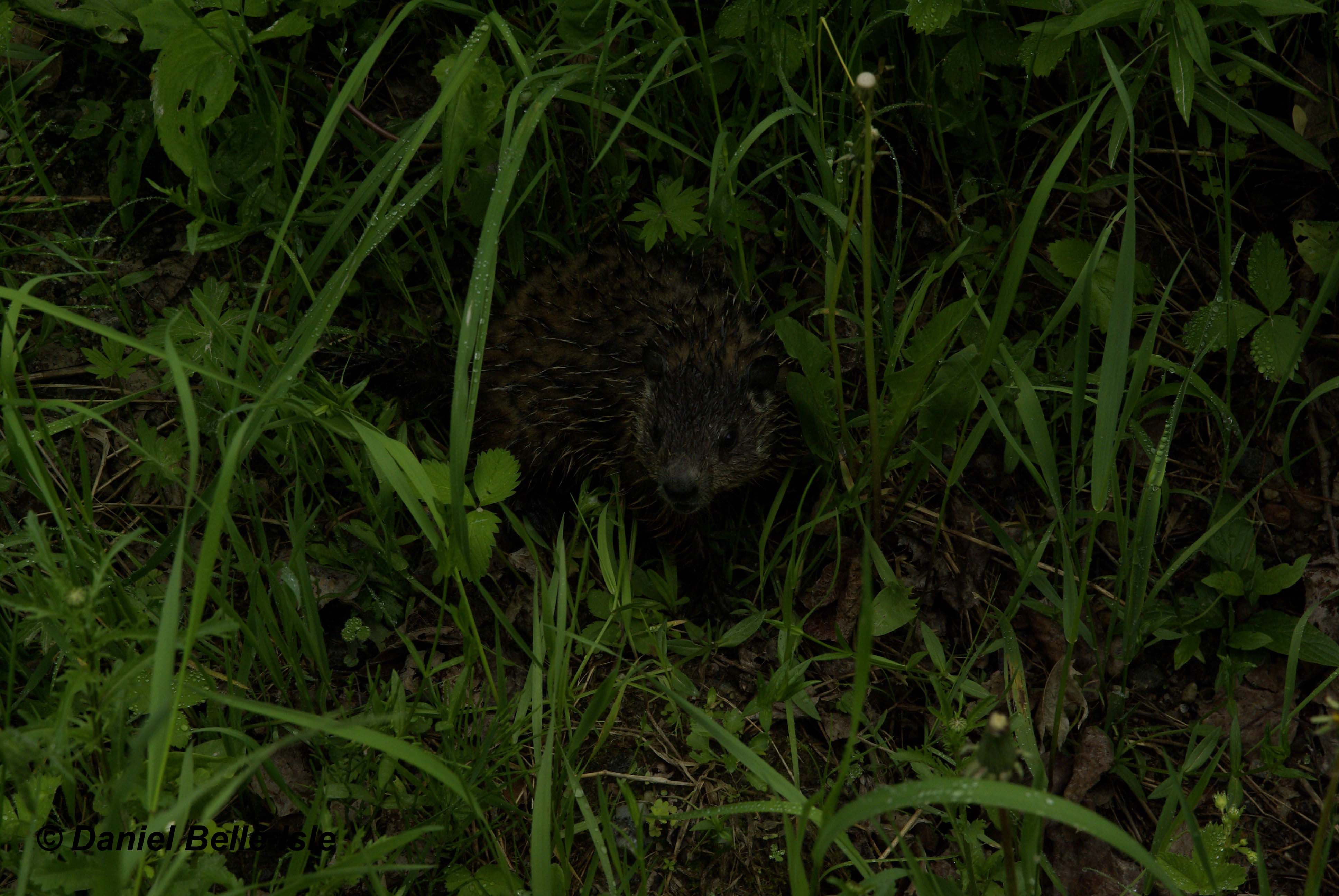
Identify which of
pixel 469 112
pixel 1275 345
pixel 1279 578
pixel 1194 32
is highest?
pixel 1194 32

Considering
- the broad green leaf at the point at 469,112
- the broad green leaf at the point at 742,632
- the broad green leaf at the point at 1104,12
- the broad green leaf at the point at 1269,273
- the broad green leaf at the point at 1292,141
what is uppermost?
the broad green leaf at the point at 1104,12

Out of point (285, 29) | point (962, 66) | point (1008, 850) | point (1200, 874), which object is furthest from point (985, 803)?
point (285, 29)

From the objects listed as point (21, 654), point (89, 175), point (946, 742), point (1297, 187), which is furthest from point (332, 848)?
point (1297, 187)

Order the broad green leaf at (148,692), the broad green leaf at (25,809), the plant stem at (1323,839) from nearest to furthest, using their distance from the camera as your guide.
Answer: the plant stem at (1323,839) < the broad green leaf at (25,809) < the broad green leaf at (148,692)

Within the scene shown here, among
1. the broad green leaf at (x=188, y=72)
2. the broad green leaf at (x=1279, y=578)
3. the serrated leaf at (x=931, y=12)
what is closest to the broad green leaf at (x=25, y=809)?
the broad green leaf at (x=188, y=72)

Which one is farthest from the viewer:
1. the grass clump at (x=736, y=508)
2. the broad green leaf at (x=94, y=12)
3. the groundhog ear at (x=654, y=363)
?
the broad green leaf at (x=94, y=12)

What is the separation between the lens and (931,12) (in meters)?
3.94

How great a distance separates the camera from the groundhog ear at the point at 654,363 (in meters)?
4.43

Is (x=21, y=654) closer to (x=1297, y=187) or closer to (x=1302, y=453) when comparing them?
(x=1302, y=453)

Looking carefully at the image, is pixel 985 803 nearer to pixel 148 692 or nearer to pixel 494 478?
pixel 494 478

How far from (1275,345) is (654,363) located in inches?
99.8

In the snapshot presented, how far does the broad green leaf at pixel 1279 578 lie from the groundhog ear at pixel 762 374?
2.10m

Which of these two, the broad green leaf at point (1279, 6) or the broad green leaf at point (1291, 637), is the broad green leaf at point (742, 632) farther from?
the broad green leaf at point (1279, 6)

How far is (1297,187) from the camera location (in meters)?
4.71
